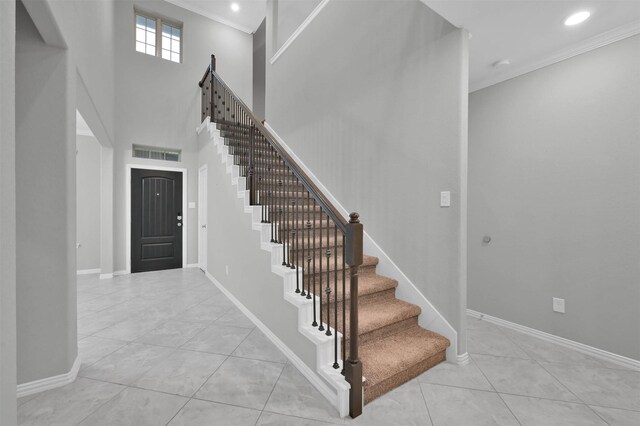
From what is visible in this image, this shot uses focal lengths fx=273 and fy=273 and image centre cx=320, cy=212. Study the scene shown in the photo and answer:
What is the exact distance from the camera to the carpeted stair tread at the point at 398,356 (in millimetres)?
1843

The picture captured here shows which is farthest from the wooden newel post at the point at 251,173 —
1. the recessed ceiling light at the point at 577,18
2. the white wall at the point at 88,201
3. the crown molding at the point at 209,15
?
the crown molding at the point at 209,15

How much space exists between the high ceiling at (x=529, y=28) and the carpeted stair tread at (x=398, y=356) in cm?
255

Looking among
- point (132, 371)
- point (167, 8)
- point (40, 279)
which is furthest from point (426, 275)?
point (167, 8)

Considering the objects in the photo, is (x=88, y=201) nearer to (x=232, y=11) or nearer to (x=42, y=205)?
(x=42, y=205)

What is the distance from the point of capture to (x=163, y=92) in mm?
5652

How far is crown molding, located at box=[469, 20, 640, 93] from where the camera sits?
2.17 m

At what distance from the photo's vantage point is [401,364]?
6.46 feet

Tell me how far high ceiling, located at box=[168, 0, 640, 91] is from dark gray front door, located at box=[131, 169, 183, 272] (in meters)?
5.48

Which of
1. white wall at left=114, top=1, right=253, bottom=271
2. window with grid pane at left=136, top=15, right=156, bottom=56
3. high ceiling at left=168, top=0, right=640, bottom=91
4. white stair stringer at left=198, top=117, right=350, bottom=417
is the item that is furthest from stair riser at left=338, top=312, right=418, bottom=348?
window with grid pane at left=136, top=15, right=156, bottom=56

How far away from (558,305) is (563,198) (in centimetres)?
101

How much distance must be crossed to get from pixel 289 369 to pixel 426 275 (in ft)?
4.69

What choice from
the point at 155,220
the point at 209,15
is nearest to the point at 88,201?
the point at 155,220

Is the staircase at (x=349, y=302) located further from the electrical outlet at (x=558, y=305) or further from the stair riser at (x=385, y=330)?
the electrical outlet at (x=558, y=305)

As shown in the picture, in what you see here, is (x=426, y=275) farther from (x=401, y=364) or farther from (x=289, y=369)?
(x=289, y=369)
